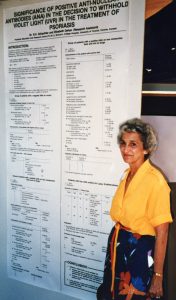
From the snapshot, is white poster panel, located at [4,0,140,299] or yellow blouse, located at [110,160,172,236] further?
white poster panel, located at [4,0,140,299]

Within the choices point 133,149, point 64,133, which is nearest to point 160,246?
point 133,149

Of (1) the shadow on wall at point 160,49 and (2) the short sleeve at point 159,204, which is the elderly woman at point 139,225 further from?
(1) the shadow on wall at point 160,49

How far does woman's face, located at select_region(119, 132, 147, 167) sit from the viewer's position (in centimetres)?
196

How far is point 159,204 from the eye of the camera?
181cm

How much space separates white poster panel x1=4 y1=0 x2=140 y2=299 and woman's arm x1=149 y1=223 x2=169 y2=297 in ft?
1.93

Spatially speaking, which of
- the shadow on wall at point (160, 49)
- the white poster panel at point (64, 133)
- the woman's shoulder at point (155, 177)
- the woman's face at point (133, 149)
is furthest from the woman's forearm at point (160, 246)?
the shadow on wall at point (160, 49)

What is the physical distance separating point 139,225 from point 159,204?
175 millimetres

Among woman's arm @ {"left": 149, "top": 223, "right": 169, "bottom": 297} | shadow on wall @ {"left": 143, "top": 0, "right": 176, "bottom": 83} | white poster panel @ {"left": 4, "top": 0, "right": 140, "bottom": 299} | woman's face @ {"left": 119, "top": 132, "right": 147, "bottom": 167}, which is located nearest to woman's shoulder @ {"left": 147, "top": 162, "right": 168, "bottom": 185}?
woman's face @ {"left": 119, "top": 132, "right": 147, "bottom": 167}

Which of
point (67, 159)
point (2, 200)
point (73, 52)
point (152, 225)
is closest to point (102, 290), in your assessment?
point (152, 225)

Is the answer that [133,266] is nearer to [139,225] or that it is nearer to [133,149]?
[139,225]

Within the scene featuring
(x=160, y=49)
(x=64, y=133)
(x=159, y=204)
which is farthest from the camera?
(x=64, y=133)

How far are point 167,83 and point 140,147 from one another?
0.54 meters

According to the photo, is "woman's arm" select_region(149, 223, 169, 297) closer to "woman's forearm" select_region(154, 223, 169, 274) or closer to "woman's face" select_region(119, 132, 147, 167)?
"woman's forearm" select_region(154, 223, 169, 274)

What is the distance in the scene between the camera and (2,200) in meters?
2.81
